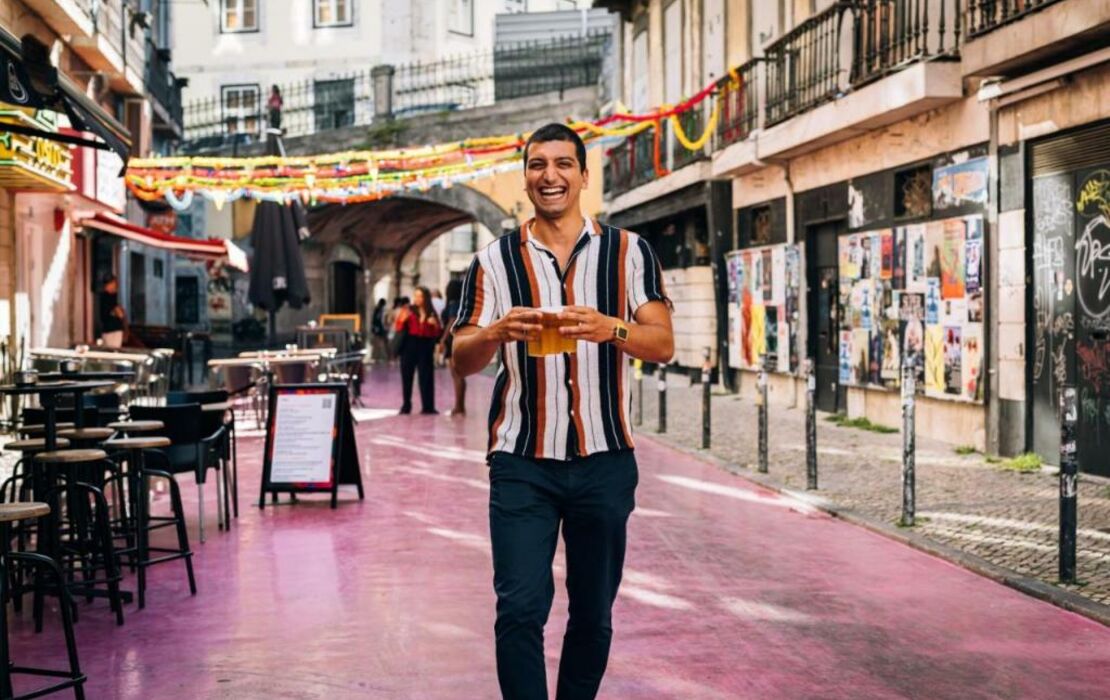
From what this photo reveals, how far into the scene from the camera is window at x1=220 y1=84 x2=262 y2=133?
42.3 m

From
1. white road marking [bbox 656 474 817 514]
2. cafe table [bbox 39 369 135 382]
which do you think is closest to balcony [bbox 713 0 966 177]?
white road marking [bbox 656 474 817 514]

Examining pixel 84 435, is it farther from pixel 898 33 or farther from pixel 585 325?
pixel 898 33

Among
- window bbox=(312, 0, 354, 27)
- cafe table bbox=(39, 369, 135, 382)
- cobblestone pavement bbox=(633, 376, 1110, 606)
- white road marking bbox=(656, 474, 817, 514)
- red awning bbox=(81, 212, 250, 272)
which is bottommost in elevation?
white road marking bbox=(656, 474, 817, 514)

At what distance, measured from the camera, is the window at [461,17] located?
50906 mm

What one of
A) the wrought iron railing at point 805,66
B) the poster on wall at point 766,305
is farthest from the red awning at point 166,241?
the wrought iron railing at point 805,66

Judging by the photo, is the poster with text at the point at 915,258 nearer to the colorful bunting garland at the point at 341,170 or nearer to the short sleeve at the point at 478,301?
the colorful bunting garland at the point at 341,170

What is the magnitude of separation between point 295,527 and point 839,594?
4.08 m

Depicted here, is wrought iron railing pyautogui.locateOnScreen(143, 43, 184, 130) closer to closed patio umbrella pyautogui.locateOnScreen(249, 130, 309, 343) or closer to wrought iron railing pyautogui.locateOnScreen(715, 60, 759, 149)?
closed patio umbrella pyautogui.locateOnScreen(249, 130, 309, 343)

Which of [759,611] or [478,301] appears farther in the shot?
[759,611]

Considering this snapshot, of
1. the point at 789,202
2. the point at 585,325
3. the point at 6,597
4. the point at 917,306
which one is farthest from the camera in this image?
the point at 789,202

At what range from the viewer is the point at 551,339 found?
13.0 ft

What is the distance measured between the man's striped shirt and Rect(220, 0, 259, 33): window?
48.2 metres

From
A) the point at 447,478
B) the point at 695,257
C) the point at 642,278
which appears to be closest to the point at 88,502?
the point at 642,278

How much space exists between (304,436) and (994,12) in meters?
7.63
